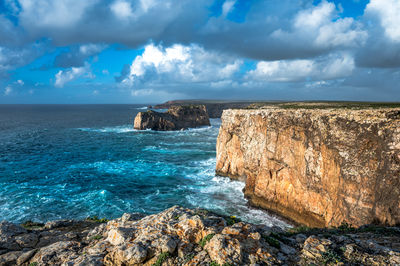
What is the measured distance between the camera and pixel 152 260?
9938 mm

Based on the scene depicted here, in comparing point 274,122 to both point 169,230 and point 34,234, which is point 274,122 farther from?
point 34,234

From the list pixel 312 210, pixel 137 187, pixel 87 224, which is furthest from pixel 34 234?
pixel 312 210

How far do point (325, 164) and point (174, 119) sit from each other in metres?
92.4

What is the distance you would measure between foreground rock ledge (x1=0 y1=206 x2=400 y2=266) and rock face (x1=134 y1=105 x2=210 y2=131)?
9473 cm

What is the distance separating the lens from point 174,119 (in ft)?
369

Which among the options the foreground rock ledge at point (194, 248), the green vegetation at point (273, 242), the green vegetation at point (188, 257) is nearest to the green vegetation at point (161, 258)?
the foreground rock ledge at point (194, 248)

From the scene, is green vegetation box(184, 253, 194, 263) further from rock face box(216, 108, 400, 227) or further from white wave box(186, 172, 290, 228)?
white wave box(186, 172, 290, 228)

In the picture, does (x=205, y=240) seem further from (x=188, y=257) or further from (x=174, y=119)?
(x=174, y=119)

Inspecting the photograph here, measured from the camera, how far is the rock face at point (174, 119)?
348 ft

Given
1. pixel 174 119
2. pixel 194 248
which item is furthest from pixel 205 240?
pixel 174 119

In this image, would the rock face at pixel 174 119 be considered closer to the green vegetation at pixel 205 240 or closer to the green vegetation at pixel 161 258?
the green vegetation at pixel 205 240

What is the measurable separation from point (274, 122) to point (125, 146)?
53.2 meters

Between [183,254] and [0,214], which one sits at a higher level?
[183,254]

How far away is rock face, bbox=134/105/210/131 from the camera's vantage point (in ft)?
348
